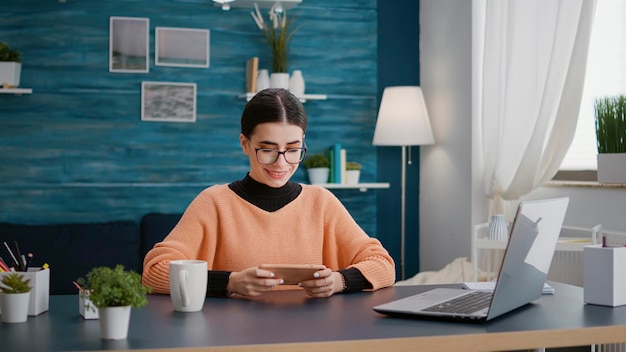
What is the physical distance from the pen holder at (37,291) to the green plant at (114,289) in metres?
0.26

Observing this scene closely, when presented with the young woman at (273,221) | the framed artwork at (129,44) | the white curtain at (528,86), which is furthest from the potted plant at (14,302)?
the framed artwork at (129,44)

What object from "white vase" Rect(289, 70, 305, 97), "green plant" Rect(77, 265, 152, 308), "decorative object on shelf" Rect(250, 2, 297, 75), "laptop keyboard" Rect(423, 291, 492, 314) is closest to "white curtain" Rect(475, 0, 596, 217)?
"white vase" Rect(289, 70, 305, 97)

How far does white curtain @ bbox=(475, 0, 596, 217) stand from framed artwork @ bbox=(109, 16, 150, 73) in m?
1.83

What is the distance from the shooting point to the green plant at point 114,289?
58.9 inches

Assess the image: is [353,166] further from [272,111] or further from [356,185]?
[272,111]

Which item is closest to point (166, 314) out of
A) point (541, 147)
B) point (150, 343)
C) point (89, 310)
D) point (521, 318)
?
point (89, 310)

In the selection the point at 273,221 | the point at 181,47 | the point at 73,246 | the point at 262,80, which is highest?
the point at 181,47

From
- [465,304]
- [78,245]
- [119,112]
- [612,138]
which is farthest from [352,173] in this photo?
[465,304]

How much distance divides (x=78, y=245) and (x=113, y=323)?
276cm

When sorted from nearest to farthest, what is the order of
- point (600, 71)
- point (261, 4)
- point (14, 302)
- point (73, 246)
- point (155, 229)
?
point (14, 302), point (600, 71), point (73, 246), point (155, 229), point (261, 4)

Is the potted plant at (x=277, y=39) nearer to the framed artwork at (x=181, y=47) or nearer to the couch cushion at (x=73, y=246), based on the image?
the framed artwork at (x=181, y=47)

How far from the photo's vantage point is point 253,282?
192 centimetres

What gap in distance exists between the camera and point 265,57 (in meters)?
4.73

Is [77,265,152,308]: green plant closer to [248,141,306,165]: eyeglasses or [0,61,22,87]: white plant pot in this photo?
[248,141,306,165]: eyeglasses
